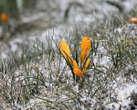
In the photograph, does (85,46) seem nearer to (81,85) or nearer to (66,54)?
(66,54)

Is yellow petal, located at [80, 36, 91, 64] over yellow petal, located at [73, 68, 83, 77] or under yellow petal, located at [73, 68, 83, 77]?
over

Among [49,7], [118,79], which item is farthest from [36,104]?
[49,7]

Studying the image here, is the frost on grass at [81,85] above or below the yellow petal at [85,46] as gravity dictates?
below

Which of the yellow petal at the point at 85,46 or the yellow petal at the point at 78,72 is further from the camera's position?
the yellow petal at the point at 85,46

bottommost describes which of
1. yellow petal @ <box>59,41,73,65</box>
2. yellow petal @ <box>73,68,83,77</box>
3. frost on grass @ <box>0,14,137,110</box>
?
frost on grass @ <box>0,14,137,110</box>

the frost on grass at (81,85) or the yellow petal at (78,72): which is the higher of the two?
the yellow petal at (78,72)

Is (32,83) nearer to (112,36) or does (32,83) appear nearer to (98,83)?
(98,83)

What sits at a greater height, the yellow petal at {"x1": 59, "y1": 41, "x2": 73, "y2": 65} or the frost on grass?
the yellow petal at {"x1": 59, "y1": 41, "x2": 73, "y2": 65}

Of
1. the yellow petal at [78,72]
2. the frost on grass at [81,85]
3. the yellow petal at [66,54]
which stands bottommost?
the frost on grass at [81,85]

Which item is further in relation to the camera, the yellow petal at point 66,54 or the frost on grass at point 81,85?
the yellow petal at point 66,54

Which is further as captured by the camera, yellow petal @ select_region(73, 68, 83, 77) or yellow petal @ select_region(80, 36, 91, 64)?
yellow petal @ select_region(80, 36, 91, 64)

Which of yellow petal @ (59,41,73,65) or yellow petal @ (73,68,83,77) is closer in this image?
yellow petal @ (73,68,83,77)
